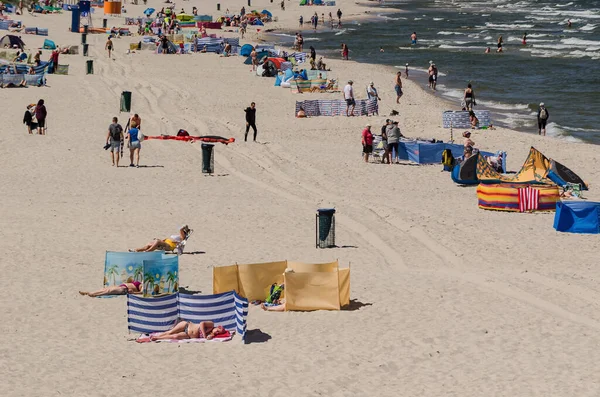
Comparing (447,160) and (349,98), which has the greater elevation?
(349,98)

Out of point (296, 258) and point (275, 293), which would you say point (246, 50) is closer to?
point (296, 258)

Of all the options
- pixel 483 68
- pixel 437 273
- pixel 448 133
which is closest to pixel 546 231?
pixel 437 273

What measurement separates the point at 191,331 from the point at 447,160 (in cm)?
1247

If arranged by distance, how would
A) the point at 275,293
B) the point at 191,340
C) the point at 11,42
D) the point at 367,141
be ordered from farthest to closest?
the point at 11,42 < the point at 367,141 < the point at 275,293 < the point at 191,340

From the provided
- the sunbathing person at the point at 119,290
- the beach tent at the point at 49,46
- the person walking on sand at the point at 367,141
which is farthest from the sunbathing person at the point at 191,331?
the beach tent at the point at 49,46

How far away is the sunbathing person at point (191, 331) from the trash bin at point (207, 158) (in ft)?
33.8

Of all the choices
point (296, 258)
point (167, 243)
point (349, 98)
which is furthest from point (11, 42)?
point (296, 258)

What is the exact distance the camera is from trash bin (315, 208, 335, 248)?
17.3 metres

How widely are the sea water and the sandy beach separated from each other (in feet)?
25.7

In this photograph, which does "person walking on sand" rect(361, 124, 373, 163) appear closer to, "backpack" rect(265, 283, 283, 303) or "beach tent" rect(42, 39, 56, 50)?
"backpack" rect(265, 283, 283, 303)

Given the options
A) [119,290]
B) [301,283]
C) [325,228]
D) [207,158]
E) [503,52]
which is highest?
[503,52]

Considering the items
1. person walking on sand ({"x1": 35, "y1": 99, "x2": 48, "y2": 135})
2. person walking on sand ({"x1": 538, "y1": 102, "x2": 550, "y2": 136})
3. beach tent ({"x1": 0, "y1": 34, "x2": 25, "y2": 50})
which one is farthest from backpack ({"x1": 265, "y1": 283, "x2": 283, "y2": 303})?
beach tent ({"x1": 0, "y1": 34, "x2": 25, "y2": 50})

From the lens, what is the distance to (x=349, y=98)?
3127cm

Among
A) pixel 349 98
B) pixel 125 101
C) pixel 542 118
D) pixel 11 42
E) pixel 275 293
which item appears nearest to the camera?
pixel 275 293
